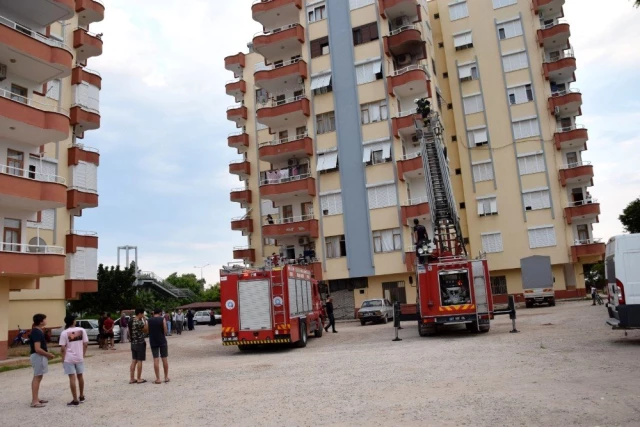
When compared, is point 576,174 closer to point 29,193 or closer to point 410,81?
point 410,81

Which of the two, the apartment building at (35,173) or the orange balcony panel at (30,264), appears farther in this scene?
the apartment building at (35,173)

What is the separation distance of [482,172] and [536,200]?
15.8ft

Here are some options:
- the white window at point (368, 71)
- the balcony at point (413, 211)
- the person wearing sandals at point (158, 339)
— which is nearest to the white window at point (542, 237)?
the balcony at point (413, 211)

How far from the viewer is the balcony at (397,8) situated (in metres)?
40.5

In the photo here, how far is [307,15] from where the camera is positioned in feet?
144

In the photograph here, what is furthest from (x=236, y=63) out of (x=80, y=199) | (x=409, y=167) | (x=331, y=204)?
(x=80, y=199)

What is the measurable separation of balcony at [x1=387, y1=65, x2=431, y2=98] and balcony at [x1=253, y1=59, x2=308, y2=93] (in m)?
7.15

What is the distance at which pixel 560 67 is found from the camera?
141ft

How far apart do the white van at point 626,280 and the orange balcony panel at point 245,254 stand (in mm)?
34612

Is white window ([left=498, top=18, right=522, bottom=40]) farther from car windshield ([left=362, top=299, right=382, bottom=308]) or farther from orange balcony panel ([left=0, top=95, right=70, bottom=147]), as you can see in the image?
orange balcony panel ([left=0, top=95, right=70, bottom=147])

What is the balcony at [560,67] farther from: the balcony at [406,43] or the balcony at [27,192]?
the balcony at [27,192]

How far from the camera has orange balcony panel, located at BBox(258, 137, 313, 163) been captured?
41.1 m

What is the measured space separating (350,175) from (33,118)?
2296 centimetres

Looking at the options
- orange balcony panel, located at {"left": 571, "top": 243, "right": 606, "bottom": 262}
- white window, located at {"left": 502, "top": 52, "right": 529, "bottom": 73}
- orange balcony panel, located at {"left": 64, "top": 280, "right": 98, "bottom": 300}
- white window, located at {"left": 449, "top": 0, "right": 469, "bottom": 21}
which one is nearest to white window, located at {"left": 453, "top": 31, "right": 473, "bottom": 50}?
white window, located at {"left": 449, "top": 0, "right": 469, "bottom": 21}
